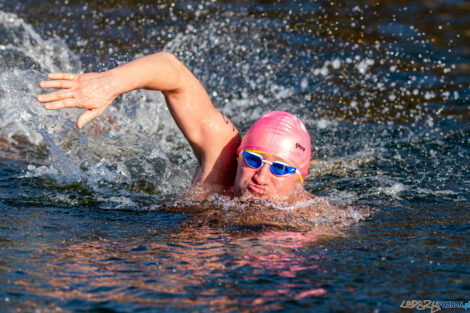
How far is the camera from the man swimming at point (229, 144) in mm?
4488

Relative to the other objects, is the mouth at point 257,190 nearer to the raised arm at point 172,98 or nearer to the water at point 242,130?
the water at point 242,130

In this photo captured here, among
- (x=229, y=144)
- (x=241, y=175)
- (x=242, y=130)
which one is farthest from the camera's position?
(x=242, y=130)

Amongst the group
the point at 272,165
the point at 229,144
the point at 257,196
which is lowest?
the point at 257,196

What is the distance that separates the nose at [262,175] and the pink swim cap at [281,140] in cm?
14

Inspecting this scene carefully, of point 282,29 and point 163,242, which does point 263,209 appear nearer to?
point 163,242

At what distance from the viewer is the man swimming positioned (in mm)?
4488

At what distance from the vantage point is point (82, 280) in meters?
3.22

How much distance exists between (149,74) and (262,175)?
1213mm

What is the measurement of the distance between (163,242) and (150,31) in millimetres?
7351

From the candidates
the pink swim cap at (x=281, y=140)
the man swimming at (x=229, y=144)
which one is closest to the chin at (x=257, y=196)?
the man swimming at (x=229, y=144)

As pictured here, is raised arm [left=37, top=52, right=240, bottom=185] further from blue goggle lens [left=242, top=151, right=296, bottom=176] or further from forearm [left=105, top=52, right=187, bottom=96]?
blue goggle lens [left=242, top=151, right=296, bottom=176]

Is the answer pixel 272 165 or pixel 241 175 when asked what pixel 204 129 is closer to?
pixel 241 175

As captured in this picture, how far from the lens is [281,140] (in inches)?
190
